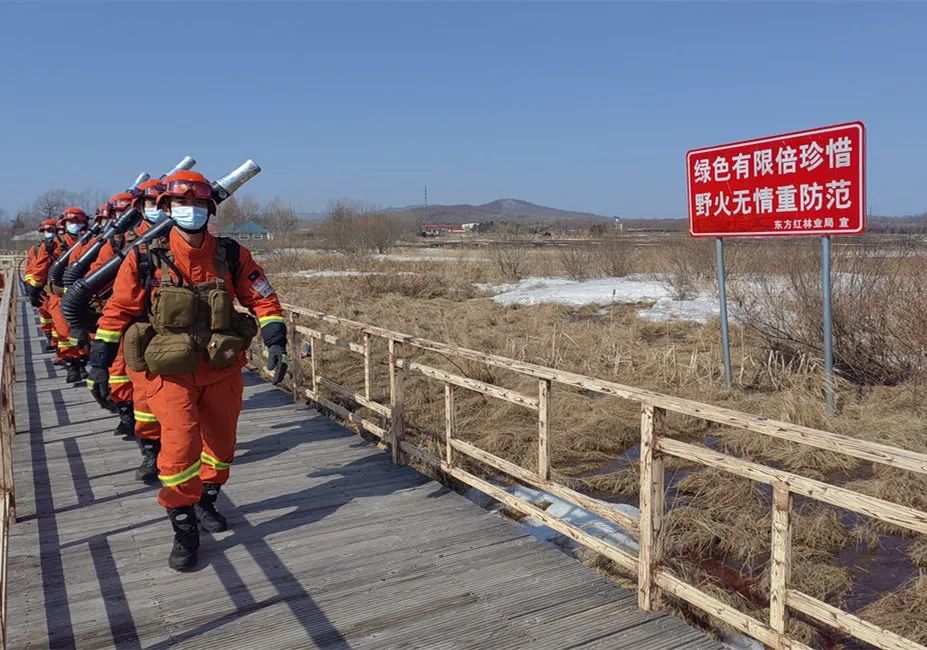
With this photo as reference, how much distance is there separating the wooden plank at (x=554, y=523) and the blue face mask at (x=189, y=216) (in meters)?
2.22

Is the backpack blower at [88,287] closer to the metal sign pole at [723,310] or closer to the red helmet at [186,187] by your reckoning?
the red helmet at [186,187]

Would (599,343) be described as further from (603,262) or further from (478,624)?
(603,262)

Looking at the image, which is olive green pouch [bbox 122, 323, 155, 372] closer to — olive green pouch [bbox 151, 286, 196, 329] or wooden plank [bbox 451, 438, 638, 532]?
olive green pouch [bbox 151, 286, 196, 329]

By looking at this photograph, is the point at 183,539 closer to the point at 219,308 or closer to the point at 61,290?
the point at 219,308

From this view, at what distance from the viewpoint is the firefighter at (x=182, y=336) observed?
3.58m

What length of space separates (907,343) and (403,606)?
7440 millimetres

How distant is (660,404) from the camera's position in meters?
3.09

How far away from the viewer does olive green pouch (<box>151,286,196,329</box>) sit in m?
3.58

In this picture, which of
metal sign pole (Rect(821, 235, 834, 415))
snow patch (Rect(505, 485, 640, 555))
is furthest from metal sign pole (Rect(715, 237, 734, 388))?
snow patch (Rect(505, 485, 640, 555))

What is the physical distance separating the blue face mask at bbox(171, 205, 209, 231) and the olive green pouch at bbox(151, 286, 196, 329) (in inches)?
12.6

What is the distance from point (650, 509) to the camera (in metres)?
3.14

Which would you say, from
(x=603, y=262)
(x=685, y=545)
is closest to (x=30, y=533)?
(x=685, y=545)

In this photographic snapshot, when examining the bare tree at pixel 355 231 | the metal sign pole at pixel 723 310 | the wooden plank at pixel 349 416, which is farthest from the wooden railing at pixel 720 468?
the bare tree at pixel 355 231

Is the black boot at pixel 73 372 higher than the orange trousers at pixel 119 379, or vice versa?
the orange trousers at pixel 119 379
